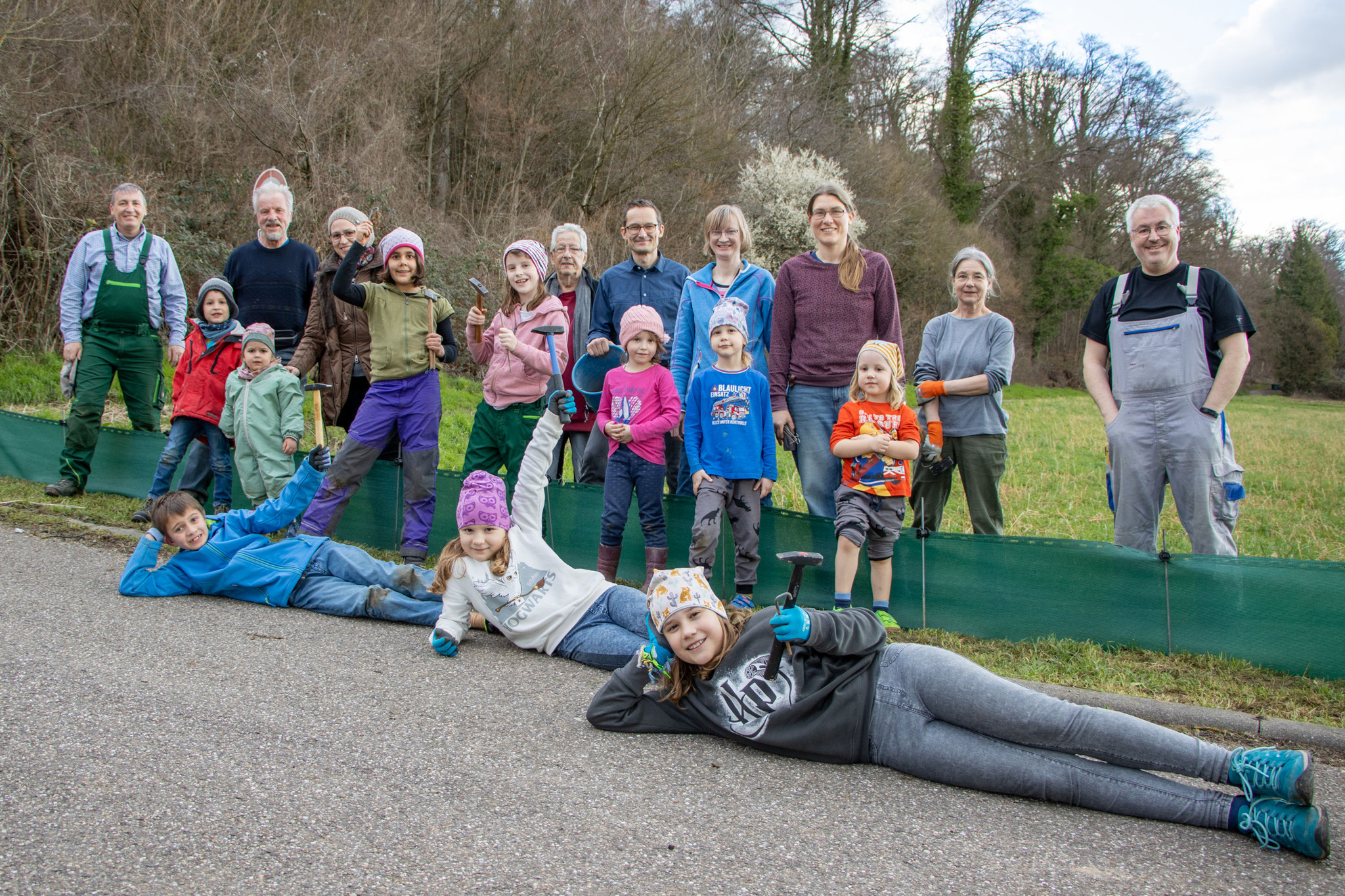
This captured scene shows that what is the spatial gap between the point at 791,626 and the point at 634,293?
3.72m

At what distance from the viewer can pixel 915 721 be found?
11.1ft

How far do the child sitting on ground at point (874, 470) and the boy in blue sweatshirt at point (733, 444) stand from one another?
18.1 inches

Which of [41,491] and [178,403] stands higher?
[178,403]

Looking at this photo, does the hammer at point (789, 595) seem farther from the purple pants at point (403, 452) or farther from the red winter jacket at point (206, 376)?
the red winter jacket at point (206, 376)

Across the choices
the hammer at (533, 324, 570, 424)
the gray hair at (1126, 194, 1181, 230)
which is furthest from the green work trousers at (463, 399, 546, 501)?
the gray hair at (1126, 194, 1181, 230)

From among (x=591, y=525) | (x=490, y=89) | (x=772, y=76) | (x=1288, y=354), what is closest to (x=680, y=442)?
(x=591, y=525)

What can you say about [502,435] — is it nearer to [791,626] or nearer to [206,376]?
[206,376]

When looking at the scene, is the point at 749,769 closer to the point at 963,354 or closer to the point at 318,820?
the point at 318,820

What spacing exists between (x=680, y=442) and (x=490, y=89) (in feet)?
60.8

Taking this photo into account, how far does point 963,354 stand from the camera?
589cm

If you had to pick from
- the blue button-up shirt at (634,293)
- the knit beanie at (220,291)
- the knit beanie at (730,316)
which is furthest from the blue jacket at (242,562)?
the knit beanie at (730,316)

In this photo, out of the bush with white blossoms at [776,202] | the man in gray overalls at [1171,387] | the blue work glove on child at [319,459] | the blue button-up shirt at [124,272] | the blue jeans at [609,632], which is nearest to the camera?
the blue jeans at [609,632]

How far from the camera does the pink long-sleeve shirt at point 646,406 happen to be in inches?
222

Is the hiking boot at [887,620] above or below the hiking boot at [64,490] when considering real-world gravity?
below
